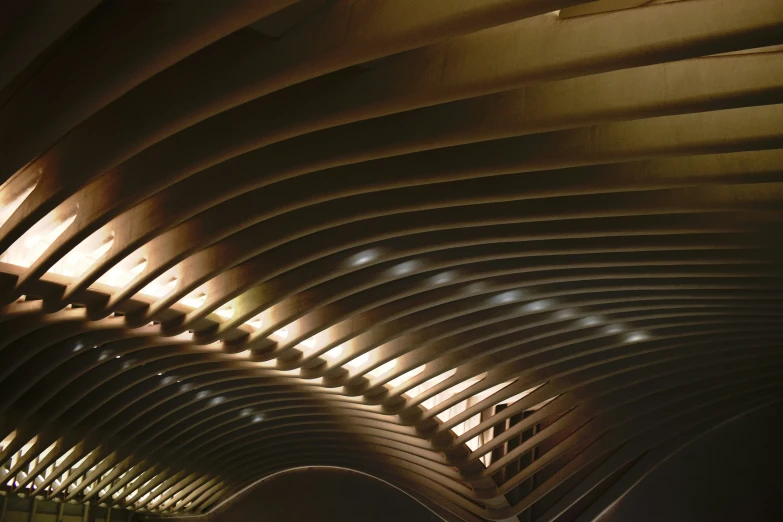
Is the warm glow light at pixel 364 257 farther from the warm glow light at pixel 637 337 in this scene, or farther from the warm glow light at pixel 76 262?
the warm glow light at pixel 637 337

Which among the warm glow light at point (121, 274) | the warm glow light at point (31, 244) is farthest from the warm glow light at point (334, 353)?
the warm glow light at point (31, 244)

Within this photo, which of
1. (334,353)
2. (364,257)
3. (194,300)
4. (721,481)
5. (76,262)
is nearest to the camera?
(76,262)

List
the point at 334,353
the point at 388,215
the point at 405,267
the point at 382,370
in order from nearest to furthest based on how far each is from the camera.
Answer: the point at 388,215 < the point at 405,267 < the point at 334,353 < the point at 382,370

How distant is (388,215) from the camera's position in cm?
1080

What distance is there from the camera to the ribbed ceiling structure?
255 inches

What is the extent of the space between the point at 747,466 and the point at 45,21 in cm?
2343

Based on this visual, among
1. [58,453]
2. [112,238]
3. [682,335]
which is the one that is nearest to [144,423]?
[58,453]

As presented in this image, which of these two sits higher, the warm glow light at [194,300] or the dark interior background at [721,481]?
the warm glow light at [194,300]

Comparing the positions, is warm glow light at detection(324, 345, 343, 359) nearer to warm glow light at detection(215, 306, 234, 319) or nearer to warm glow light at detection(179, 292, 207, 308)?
warm glow light at detection(215, 306, 234, 319)

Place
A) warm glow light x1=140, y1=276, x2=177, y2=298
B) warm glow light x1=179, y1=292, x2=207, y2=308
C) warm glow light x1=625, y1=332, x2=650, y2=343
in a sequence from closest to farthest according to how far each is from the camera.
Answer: warm glow light x1=140, y1=276, x2=177, y2=298 → warm glow light x1=179, y1=292, x2=207, y2=308 → warm glow light x1=625, y1=332, x2=650, y2=343

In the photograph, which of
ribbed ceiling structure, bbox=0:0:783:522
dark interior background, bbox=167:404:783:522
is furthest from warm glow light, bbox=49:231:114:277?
dark interior background, bbox=167:404:783:522

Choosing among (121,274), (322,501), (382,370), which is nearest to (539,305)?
(382,370)

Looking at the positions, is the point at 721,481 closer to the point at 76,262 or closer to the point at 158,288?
the point at 158,288

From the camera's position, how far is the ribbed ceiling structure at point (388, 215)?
21.3 feet
